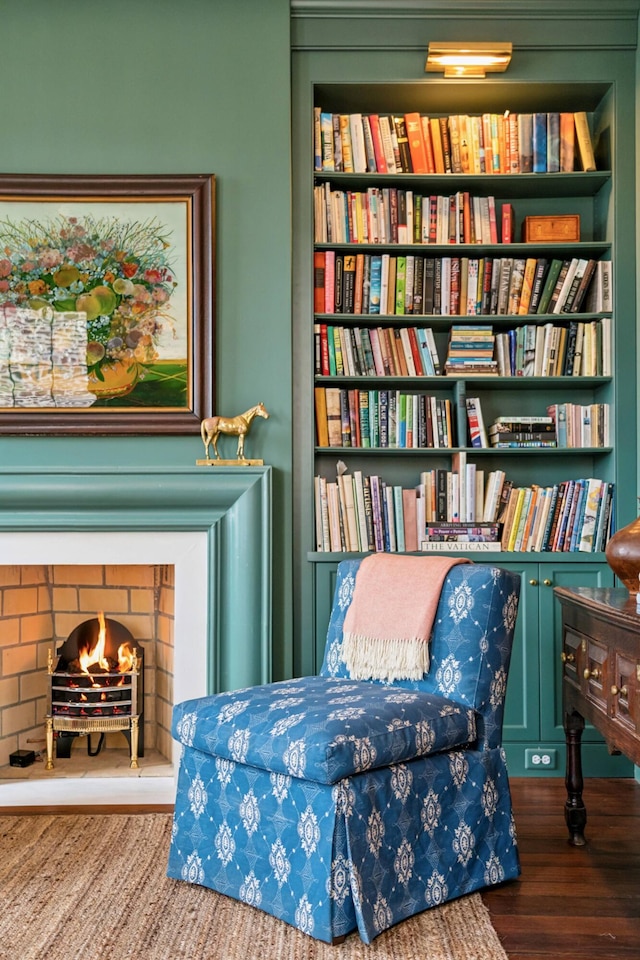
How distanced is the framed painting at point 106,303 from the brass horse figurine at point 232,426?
0.09m

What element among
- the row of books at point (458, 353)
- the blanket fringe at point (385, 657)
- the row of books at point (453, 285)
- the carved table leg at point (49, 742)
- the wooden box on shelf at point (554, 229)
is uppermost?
the wooden box on shelf at point (554, 229)

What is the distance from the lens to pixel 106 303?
327 cm

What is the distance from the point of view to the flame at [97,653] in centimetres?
340

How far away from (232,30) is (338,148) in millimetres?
572

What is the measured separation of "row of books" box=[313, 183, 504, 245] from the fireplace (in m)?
1.03

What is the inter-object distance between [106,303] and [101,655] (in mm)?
1339

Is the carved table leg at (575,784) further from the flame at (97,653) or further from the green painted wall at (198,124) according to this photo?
the flame at (97,653)

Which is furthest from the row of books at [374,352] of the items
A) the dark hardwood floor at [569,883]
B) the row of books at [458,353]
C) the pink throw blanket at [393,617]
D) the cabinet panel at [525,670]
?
the dark hardwood floor at [569,883]

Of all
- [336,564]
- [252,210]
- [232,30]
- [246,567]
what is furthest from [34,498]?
[232,30]

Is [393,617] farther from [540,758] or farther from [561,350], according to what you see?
[561,350]

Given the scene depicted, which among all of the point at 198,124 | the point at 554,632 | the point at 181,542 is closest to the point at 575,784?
the point at 554,632

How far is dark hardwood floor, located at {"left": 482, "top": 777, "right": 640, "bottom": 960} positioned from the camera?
197cm

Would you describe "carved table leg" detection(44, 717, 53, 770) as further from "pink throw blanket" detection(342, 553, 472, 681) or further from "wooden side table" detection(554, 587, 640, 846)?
"wooden side table" detection(554, 587, 640, 846)

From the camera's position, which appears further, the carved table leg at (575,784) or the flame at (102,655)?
the flame at (102,655)
